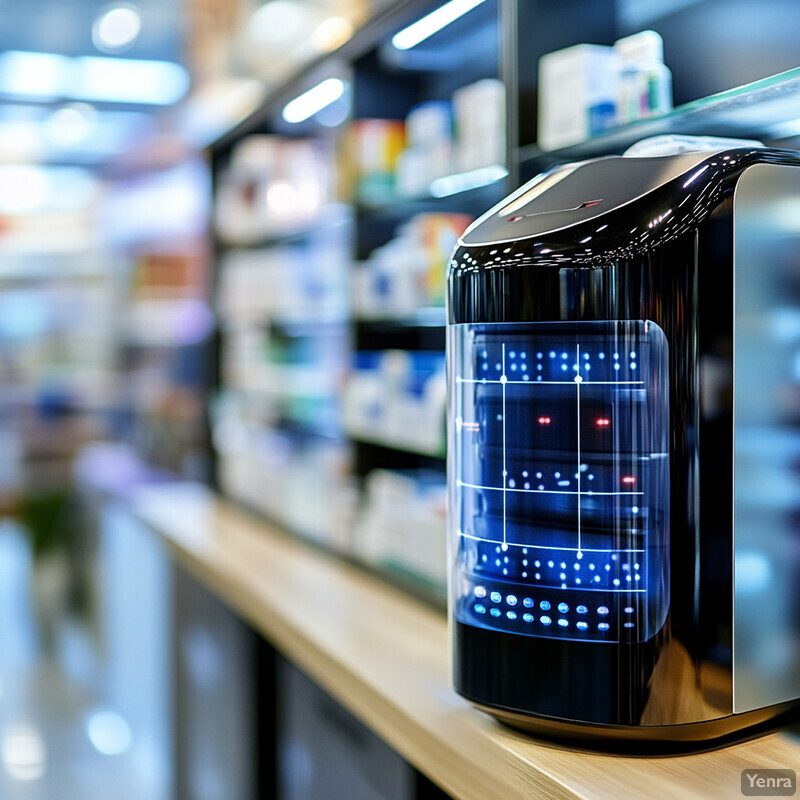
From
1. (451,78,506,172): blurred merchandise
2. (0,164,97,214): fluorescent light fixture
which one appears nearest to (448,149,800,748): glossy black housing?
(451,78,506,172): blurred merchandise

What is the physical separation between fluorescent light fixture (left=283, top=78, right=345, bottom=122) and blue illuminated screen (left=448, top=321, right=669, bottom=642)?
4.84ft

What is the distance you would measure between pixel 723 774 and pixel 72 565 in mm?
4016

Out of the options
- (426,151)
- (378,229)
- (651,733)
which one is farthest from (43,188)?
(651,733)

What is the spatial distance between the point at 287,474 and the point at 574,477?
1.78 meters

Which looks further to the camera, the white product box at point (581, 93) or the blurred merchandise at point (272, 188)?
the blurred merchandise at point (272, 188)

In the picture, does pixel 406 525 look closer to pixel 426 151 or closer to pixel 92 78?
pixel 426 151

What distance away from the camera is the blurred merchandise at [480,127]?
186 cm

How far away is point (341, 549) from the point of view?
245 centimetres

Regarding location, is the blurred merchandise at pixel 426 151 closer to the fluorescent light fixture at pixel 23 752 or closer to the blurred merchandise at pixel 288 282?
the blurred merchandise at pixel 288 282

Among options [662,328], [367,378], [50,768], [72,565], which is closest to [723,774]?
[662,328]

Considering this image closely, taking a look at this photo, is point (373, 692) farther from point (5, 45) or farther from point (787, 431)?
point (5, 45)

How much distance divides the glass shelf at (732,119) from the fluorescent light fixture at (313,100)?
107 cm

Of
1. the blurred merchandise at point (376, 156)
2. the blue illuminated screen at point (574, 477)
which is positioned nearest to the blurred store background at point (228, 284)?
the blurred merchandise at point (376, 156)

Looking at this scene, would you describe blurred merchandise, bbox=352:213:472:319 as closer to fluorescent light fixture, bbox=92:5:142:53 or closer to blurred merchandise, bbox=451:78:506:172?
blurred merchandise, bbox=451:78:506:172
